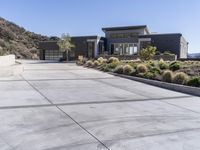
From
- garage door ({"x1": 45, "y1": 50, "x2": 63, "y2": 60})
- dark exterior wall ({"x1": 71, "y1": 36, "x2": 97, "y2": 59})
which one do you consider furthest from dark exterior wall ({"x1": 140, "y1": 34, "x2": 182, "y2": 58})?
garage door ({"x1": 45, "y1": 50, "x2": 63, "y2": 60})

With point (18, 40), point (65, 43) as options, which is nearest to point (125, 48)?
point (65, 43)

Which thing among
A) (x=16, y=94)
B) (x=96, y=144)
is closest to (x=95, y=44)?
(x=16, y=94)

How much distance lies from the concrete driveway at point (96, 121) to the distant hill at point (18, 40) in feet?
164

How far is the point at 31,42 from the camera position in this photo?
262ft

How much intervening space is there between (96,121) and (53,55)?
49743 millimetres

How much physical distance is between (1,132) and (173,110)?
624cm

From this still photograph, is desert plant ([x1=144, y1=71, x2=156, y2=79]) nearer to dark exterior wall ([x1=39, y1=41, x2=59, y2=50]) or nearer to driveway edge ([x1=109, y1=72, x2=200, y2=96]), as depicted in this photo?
driveway edge ([x1=109, y1=72, x2=200, y2=96])

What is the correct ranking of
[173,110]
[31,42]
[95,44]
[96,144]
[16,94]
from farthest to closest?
[31,42] → [95,44] → [16,94] → [173,110] → [96,144]

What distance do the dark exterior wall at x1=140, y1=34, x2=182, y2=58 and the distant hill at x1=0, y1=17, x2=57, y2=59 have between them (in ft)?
90.6

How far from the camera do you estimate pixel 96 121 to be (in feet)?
30.1

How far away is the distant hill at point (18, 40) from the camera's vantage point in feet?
214

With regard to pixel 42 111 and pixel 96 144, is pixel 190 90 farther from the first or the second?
pixel 96 144

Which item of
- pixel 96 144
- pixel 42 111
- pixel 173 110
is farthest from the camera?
pixel 173 110

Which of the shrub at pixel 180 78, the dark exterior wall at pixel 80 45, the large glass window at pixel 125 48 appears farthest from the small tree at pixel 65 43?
the shrub at pixel 180 78
